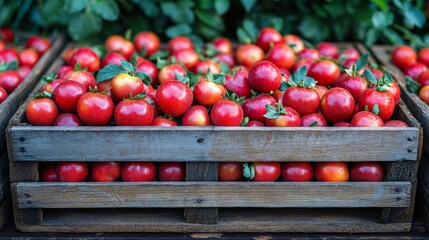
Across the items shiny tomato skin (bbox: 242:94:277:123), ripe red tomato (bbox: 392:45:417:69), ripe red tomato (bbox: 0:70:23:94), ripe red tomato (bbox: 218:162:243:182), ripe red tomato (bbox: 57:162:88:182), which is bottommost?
ripe red tomato (bbox: 0:70:23:94)

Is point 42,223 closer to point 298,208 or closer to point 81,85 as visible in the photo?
point 81,85

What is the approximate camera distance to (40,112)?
2037 mm

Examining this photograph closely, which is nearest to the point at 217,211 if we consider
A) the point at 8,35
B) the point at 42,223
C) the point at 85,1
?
the point at 42,223

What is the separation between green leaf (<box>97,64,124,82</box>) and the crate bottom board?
500mm

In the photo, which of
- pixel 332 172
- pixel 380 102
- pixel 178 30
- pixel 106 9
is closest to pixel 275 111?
pixel 332 172

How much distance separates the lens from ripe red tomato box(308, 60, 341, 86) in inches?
Result: 97.3

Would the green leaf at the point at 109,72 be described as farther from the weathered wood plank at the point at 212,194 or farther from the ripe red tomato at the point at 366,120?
the ripe red tomato at the point at 366,120

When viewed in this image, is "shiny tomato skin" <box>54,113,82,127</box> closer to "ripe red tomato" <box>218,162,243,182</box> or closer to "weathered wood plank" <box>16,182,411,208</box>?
"weathered wood plank" <box>16,182,411,208</box>

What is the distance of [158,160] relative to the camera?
1987 mm

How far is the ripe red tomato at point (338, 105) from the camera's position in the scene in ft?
7.00

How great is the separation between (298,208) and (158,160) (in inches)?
22.3

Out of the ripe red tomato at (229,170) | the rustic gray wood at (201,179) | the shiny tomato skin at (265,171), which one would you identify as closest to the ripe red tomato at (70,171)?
the rustic gray wood at (201,179)

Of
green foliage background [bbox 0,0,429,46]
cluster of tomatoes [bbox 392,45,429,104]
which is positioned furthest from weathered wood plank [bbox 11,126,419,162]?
green foliage background [bbox 0,0,429,46]

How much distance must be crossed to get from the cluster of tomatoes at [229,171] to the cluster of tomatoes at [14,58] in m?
0.56
